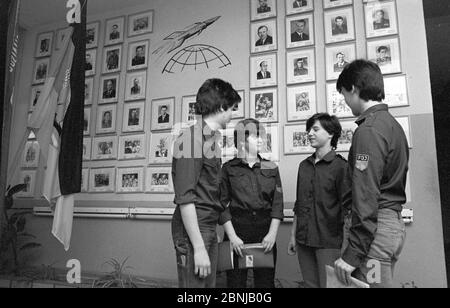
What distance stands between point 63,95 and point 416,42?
1.90m

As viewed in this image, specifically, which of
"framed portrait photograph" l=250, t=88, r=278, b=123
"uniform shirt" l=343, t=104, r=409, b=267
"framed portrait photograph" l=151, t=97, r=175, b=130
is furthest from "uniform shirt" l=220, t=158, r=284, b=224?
"framed portrait photograph" l=151, t=97, r=175, b=130

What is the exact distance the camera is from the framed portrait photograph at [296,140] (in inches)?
74.6

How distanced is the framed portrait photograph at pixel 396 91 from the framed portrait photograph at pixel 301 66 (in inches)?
15.8

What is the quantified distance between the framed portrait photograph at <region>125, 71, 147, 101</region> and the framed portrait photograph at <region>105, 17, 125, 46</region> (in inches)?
9.8

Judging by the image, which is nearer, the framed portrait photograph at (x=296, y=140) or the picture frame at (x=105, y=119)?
the framed portrait photograph at (x=296, y=140)

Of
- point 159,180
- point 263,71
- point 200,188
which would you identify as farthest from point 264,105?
point 200,188

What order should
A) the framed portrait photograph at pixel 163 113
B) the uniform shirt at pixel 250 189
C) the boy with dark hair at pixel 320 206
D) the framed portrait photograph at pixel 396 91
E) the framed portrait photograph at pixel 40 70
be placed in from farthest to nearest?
the framed portrait photograph at pixel 163 113 < the framed portrait photograph at pixel 40 70 < the framed portrait photograph at pixel 396 91 < the uniform shirt at pixel 250 189 < the boy with dark hair at pixel 320 206

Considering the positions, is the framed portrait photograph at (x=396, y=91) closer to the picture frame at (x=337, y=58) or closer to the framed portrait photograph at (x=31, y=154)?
the picture frame at (x=337, y=58)

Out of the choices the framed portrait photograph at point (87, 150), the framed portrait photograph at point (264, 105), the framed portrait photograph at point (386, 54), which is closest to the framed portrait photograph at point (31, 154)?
the framed portrait photograph at point (87, 150)

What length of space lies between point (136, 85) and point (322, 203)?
1.44m

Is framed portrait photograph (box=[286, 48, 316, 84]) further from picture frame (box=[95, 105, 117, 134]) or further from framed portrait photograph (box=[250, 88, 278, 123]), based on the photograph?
picture frame (box=[95, 105, 117, 134])

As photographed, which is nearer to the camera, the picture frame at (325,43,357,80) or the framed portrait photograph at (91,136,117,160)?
the picture frame at (325,43,357,80)

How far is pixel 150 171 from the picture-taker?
2.12 metres

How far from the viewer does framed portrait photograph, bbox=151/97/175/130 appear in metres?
2.14
